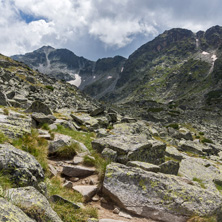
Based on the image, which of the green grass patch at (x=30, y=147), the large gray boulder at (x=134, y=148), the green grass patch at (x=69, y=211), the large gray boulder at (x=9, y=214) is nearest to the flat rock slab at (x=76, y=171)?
the green grass patch at (x=30, y=147)

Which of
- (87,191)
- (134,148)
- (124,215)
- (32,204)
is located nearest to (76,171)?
A: (87,191)

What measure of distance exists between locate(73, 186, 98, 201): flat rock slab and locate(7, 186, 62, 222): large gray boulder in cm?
262

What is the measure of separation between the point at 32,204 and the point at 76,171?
4472mm

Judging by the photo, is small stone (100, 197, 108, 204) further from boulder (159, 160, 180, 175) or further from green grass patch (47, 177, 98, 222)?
boulder (159, 160, 180, 175)

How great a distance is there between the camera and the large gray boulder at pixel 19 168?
464 cm

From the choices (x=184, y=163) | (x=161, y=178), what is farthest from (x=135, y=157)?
(x=184, y=163)

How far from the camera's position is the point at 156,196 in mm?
6500

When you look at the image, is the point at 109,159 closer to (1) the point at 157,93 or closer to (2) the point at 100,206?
(2) the point at 100,206

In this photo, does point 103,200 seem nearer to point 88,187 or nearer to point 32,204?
point 88,187

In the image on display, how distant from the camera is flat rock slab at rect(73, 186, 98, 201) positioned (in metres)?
6.44

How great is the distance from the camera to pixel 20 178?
4699mm

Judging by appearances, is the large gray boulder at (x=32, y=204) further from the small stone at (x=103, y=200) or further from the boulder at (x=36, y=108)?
the boulder at (x=36, y=108)

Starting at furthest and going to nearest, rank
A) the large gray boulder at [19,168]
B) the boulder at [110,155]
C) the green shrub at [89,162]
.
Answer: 1. the boulder at [110,155]
2. the green shrub at [89,162]
3. the large gray boulder at [19,168]

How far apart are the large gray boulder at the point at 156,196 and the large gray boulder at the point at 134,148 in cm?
291
